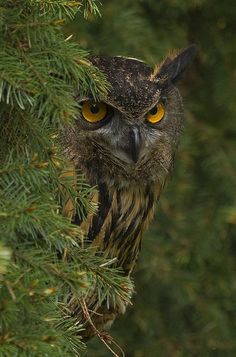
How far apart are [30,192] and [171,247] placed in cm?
228

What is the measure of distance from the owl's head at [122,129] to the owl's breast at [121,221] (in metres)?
0.06

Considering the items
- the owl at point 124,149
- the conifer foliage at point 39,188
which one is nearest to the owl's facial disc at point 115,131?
the owl at point 124,149

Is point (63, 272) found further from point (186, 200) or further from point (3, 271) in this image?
point (186, 200)

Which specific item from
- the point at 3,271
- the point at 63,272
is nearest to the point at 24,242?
the point at 63,272

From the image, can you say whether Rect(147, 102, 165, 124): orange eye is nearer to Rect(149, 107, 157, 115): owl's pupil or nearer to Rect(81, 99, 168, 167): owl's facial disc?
Rect(149, 107, 157, 115): owl's pupil

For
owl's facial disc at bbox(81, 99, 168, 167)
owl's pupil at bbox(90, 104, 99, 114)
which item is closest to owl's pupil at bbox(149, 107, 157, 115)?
owl's facial disc at bbox(81, 99, 168, 167)

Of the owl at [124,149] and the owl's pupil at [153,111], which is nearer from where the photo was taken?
the owl at [124,149]

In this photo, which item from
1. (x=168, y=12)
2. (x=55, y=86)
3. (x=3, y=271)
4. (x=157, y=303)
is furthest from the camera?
(x=157, y=303)

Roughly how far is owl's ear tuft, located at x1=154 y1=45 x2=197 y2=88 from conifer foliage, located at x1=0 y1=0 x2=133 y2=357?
52.9 inches

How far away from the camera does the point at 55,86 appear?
2.00 meters

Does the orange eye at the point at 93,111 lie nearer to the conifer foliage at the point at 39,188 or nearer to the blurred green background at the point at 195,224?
the blurred green background at the point at 195,224

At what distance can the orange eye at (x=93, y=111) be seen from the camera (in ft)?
10.4

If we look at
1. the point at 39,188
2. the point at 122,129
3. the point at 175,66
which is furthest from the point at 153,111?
the point at 39,188

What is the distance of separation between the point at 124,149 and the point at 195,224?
1057mm
